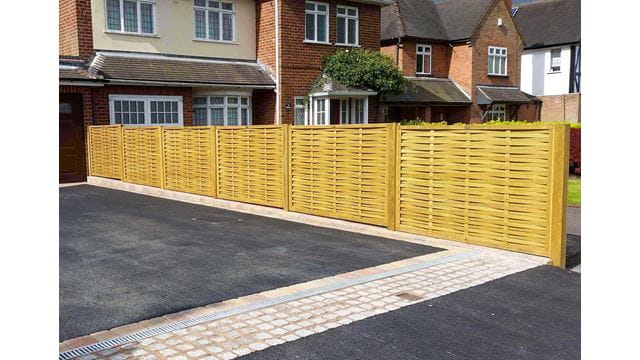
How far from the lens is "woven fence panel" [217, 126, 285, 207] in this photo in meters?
11.2

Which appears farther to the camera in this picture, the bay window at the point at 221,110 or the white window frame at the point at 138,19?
the bay window at the point at 221,110

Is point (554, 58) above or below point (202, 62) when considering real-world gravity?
above

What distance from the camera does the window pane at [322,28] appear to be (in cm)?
2233

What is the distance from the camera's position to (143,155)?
15227 millimetres

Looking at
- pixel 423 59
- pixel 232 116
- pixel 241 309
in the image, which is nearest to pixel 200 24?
pixel 232 116

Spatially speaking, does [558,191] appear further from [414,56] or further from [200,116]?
[414,56]

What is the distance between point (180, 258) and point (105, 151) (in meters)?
10.6

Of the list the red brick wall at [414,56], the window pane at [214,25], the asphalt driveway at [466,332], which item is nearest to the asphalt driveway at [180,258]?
the asphalt driveway at [466,332]

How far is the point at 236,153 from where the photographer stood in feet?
39.7

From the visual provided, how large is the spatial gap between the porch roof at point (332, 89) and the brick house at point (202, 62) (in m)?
0.06

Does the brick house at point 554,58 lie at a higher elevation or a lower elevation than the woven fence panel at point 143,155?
higher

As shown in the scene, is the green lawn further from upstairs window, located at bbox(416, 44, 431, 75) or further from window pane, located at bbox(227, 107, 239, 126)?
upstairs window, located at bbox(416, 44, 431, 75)

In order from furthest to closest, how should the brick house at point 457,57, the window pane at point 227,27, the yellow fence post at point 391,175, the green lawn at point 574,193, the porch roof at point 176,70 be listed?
the brick house at point 457,57 → the window pane at point 227,27 → the porch roof at point 176,70 → the green lawn at point 574,193 → the yellow fence post at point 391,175

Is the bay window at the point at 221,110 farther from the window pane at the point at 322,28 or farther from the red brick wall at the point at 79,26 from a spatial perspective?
the red brick wall at the point at 79,26
